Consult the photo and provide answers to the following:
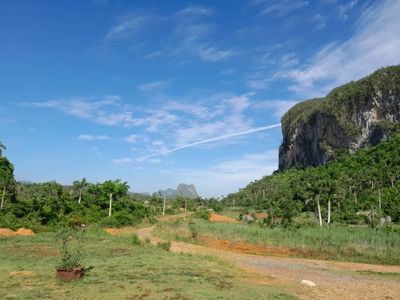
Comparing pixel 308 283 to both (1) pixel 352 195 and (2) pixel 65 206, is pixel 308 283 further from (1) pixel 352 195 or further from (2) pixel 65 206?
(1) pixel 352 195

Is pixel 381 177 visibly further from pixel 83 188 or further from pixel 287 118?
pixel 287 118

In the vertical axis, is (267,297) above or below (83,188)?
below

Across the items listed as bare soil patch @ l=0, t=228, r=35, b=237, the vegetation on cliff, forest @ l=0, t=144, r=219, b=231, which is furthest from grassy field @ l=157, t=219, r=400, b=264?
the vegetation on cliff

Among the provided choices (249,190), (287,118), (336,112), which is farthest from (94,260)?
(287,118)

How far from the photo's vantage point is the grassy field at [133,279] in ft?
36.2

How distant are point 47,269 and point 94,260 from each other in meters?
2.78

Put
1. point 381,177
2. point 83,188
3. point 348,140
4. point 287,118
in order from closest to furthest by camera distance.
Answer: point 83,188, point 381,177, point 348,140, point 287,118

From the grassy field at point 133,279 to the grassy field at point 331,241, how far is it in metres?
10.3

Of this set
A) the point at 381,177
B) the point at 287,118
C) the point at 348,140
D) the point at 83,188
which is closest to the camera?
the point at 83,188

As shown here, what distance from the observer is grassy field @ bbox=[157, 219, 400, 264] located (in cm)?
2433

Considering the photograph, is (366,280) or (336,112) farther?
(336,112)

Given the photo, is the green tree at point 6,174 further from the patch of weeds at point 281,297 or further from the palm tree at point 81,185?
the patch of weeds at point 281,297

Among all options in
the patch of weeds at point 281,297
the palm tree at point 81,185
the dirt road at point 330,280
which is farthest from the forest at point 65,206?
the patch of weeds at point 281,297

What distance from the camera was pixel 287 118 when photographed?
168875 mm
